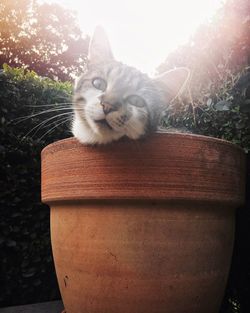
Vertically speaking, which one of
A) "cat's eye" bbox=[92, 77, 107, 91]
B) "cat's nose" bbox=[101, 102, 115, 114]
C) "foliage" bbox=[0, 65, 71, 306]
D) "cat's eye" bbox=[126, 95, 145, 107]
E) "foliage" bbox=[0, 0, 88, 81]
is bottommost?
"foliage" bbox=[0, 65, 71, 306]

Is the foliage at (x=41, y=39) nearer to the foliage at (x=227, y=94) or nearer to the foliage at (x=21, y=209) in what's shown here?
the foliage at (x=21, y=209)

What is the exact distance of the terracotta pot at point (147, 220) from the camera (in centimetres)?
130

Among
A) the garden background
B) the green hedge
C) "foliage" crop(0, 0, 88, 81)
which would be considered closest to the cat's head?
the garden background

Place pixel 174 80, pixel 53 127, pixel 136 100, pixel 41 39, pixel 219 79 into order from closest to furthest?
pixel 136 100 < pixel 174 80 < pixel 219 79 < pixel 53 127 < pixel 41 39

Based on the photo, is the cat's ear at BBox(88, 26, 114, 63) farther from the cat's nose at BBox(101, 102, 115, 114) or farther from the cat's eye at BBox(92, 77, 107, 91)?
the cat's nose at BBox(101, 102, 115, 114)

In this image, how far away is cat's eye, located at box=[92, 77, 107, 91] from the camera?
5.01 feet

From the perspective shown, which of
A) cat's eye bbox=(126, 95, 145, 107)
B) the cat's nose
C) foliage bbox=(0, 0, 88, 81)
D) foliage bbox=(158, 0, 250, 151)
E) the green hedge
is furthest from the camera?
foliage bbox=(0, 0, 88, 81)

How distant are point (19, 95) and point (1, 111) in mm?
187

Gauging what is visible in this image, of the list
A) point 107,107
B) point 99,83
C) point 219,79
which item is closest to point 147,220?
point 107,107

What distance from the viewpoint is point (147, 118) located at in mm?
1418

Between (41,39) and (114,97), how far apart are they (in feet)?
39.8

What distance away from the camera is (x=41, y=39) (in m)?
12.5

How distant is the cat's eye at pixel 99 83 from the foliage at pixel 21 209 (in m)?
0.72

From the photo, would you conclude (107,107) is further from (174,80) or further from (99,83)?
(174,80)
